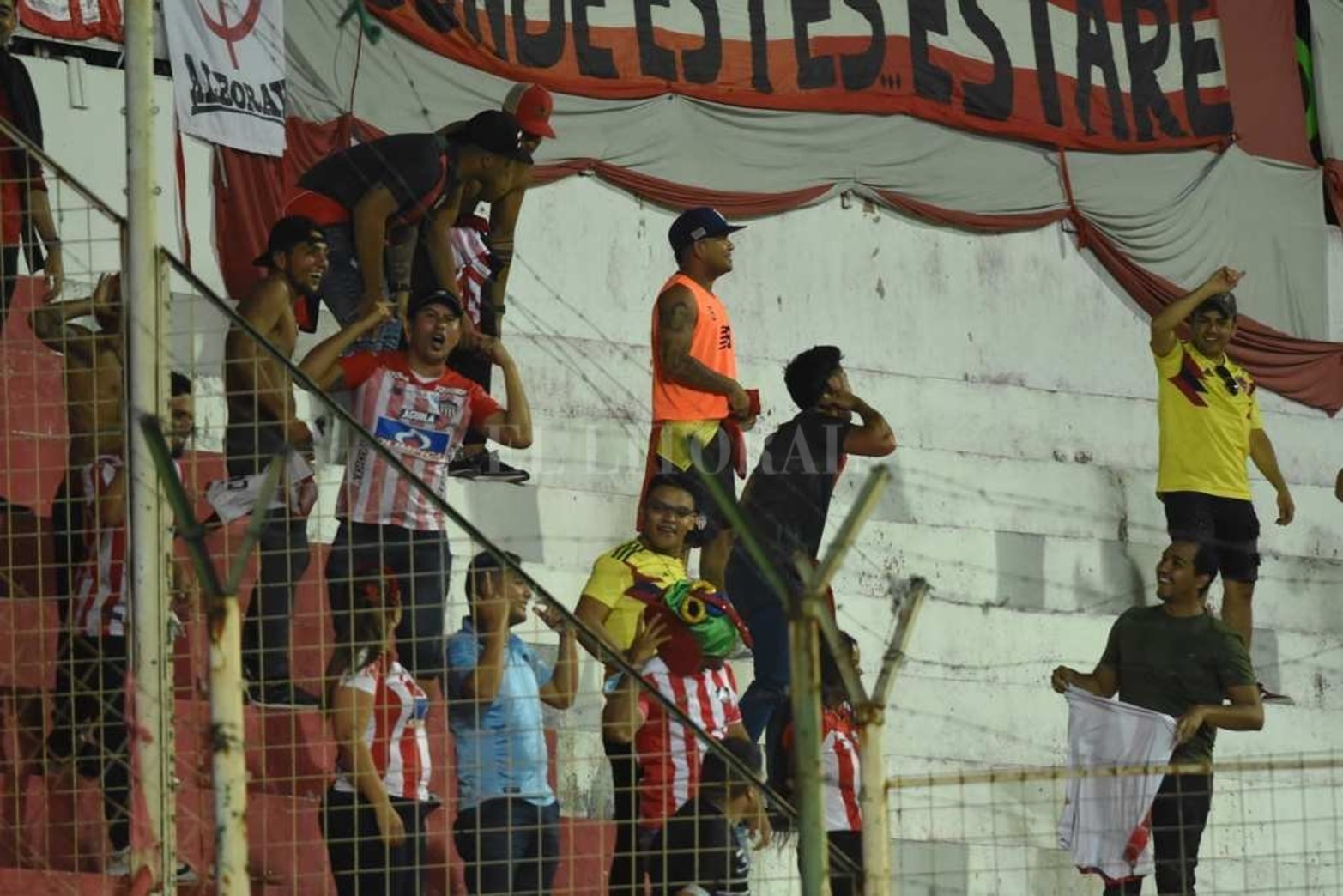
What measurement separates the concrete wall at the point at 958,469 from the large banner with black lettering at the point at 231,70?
153mm

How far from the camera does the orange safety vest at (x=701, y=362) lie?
9938 millimetres

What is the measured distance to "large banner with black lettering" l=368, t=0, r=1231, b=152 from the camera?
12.6 metres

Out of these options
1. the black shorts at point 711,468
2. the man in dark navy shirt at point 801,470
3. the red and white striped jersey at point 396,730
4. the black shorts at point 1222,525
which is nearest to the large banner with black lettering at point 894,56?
the black shorts at point 711,468

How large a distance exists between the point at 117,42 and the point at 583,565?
2.78 meters

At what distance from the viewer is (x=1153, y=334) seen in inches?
426

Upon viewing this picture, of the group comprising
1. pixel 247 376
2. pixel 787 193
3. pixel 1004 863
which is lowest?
pixel 1004 863

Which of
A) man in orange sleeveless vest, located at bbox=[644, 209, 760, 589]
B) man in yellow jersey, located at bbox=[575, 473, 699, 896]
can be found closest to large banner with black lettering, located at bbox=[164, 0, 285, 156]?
man in orange sleeveless vest, located at bbox=[644, 209, 760, 589]

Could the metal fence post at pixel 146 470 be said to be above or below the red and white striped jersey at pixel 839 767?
above

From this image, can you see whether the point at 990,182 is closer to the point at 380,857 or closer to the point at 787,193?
the point at 787,193

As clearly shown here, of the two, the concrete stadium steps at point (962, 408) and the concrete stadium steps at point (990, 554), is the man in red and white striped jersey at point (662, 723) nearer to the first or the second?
the concrete stadium steps at point (990, 554)

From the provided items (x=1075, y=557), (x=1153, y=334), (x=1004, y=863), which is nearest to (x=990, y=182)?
(x=1075, y=557)

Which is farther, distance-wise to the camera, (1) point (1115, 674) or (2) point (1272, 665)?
(2) point (1272, 665)

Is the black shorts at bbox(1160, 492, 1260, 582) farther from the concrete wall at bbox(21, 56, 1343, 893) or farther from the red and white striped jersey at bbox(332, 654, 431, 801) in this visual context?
→ the red and white striped jersey at bbox(332, 654, 431, 801)

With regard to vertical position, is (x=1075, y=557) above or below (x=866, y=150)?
below
